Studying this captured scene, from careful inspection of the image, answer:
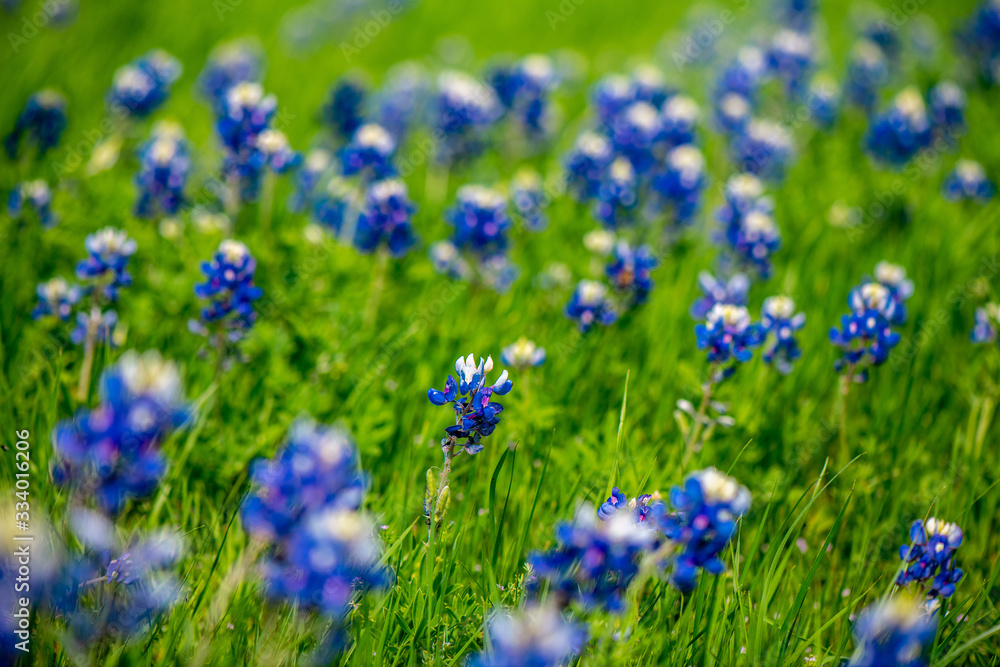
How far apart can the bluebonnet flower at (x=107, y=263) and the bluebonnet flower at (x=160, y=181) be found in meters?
1.08

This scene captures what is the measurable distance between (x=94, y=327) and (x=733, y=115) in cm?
528

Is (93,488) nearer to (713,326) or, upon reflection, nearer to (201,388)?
(201,388)

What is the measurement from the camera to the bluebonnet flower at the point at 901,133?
5477 millimetres

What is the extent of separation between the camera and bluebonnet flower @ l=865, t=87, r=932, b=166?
5.48 m

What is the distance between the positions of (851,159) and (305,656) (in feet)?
21.1

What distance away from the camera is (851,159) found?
6.39 meters

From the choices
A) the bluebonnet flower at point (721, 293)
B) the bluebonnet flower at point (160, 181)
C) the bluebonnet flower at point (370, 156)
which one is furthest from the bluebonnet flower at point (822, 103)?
the bluebonnet flower at point (160, 181)

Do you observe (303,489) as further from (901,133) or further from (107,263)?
(901,133)

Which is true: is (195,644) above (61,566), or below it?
below

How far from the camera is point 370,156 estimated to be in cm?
423

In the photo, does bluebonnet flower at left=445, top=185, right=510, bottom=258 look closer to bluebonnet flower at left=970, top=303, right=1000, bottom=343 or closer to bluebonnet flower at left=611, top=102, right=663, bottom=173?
bluebonnet flower at left=611, top=102, right=663, bottom=173

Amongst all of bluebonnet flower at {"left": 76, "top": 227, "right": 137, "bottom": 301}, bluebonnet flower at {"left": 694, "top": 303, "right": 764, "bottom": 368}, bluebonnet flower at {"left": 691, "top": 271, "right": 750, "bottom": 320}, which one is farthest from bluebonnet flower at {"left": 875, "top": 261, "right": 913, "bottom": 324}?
bluebonnet flower at {"left": 76, "top": 227, "right": 137, "bottom": 301}

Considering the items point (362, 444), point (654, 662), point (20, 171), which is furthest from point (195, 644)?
point (20, 171)

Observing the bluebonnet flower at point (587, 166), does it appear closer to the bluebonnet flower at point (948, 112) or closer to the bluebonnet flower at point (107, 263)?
the bluebonnet flower at point (107, 263)
